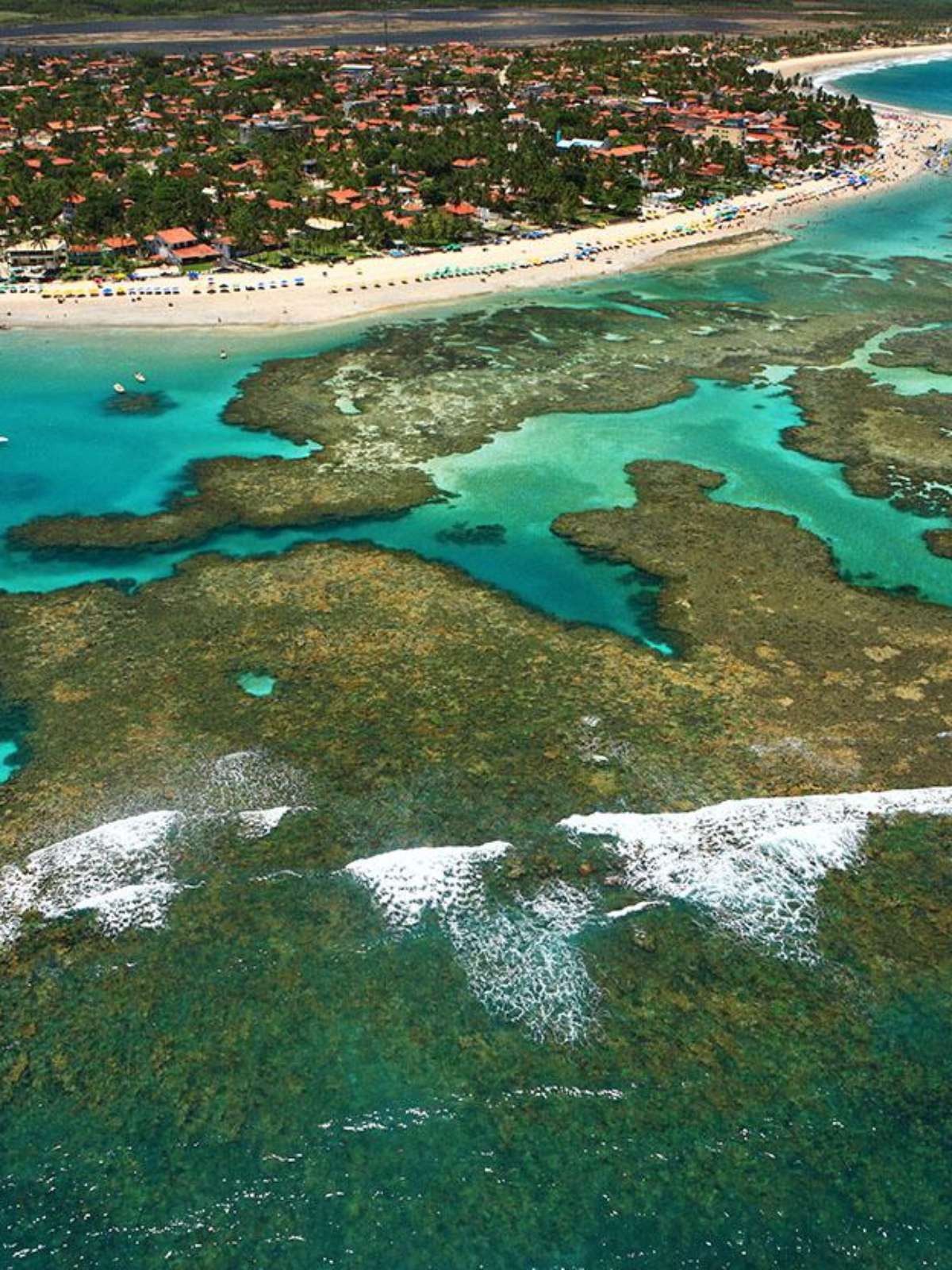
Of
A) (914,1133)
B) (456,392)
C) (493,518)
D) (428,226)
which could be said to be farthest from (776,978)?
(428,226)

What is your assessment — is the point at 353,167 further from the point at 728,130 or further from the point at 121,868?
the point at 121,868

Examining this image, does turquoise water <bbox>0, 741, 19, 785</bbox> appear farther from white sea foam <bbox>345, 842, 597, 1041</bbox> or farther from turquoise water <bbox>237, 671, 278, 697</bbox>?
white sea foam <bbox>345, 842, 597, 1041</bbox>

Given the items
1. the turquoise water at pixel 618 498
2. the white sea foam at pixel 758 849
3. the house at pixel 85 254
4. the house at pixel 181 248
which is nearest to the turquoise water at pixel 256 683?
the turquoise water at pixel 618 498

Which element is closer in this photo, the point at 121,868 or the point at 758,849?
the point at 121,868

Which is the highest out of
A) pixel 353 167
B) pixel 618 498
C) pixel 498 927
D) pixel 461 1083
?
Answer: pixel 353 167

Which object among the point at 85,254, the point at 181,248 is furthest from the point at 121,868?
the point at 85,254

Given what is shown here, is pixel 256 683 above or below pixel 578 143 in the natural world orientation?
below

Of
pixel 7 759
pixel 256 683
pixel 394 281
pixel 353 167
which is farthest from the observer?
pixel 353 167
